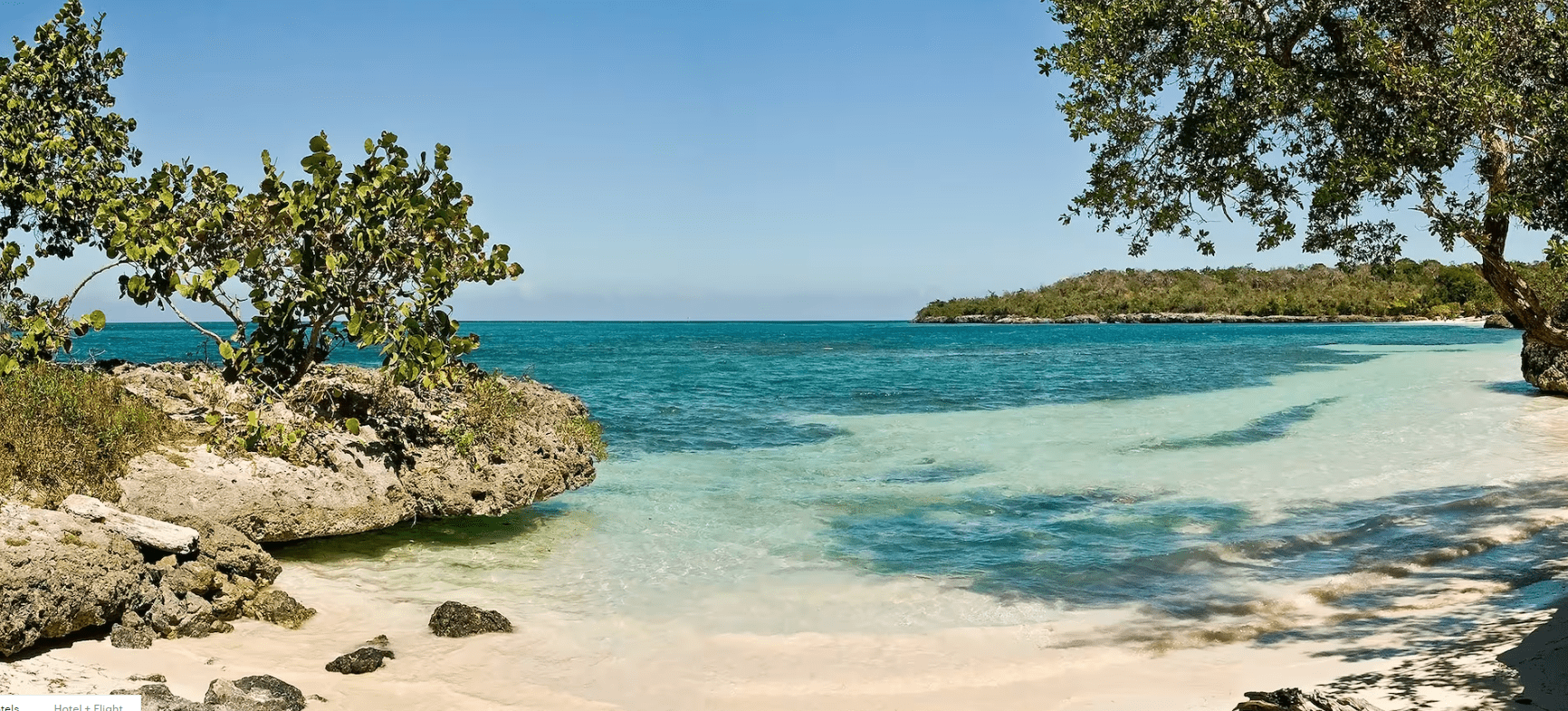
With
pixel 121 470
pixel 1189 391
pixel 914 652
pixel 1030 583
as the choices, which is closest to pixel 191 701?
pixel 121 470

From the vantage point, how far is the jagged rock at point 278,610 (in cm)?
957

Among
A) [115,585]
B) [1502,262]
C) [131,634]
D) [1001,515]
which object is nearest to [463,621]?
[131,634]

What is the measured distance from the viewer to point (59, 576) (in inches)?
315

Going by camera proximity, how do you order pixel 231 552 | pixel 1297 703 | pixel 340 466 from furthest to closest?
pixel 340 466 < pixel 231 552 < pixel 1297 703

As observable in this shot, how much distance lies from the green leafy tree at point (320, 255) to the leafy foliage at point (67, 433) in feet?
4.01

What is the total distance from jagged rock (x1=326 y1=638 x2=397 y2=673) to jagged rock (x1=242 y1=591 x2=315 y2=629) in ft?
4.55

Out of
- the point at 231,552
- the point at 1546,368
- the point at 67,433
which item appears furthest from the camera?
the point at 1546,368

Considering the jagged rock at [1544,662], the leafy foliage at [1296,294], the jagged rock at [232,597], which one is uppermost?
the leafy foliage at [1296,294]

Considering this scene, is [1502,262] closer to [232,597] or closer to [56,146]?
[232,597]

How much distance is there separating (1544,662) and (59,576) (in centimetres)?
1178

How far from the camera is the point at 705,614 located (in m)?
10.8

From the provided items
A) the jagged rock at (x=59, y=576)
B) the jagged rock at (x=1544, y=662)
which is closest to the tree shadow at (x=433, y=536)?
the jagged rock at (x=59, y=576)

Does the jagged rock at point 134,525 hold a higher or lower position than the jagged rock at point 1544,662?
higher

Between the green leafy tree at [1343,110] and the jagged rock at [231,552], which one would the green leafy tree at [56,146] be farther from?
the green leafy tree at [1343,110]
